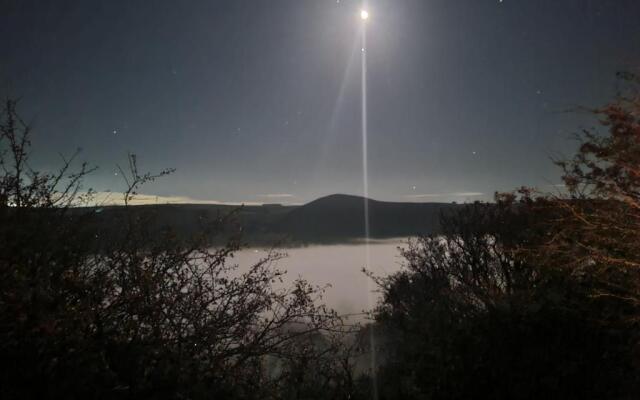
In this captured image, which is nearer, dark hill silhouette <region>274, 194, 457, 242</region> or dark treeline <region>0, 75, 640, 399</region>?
dark treeline <region>0, 75, 640, 399</region>

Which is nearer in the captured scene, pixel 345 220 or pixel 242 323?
pixel 242 323

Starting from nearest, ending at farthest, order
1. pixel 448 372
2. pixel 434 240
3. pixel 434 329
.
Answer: pixel 448 372 < pixel 434 329 < pixel 434 240

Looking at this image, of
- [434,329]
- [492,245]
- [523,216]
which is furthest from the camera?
[492,245]

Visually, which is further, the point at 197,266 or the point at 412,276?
the point at 412,276

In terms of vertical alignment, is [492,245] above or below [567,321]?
above

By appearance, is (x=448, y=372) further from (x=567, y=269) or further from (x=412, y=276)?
(x=412, y=276)

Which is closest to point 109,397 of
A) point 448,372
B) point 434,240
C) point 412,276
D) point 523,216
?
point 448,372

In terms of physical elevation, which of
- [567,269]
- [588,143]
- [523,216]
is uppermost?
[588,143]
